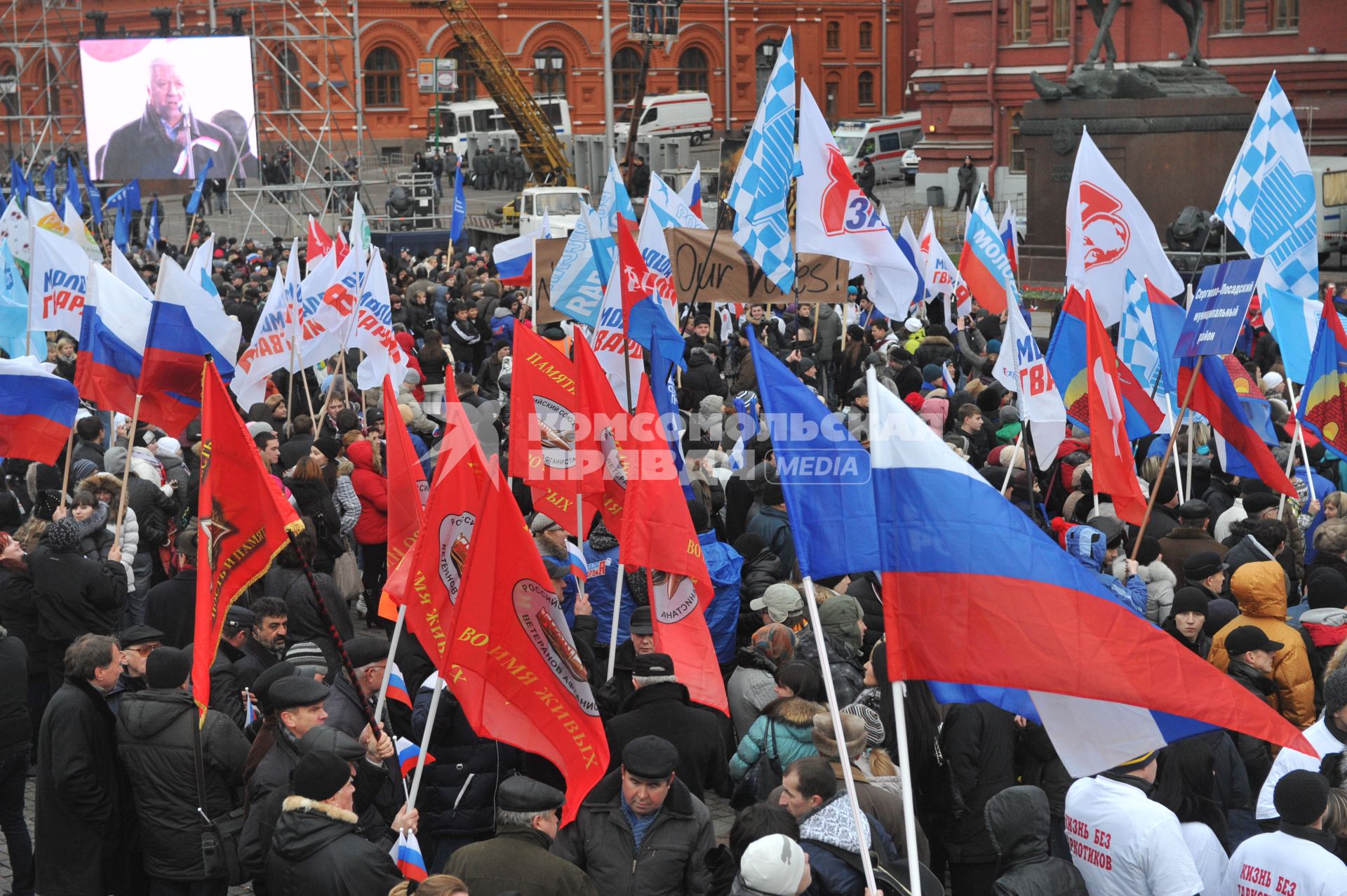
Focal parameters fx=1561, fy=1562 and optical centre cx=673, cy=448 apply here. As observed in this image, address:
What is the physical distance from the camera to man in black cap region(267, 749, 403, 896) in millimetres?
4344

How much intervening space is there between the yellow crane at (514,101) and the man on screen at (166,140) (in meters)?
8.28

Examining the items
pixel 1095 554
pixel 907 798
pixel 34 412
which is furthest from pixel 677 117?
pixel 907 798

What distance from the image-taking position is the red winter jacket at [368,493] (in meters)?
9.18

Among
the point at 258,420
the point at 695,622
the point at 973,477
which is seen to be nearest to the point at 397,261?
the point at 258,420

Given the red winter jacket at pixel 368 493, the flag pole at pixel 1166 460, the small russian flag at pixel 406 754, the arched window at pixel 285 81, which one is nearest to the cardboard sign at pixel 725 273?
the red winter jacket at pixel 368 493

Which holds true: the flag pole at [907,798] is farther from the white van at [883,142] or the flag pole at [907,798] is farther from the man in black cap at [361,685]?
the white van at [883,142]

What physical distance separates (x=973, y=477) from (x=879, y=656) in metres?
1.48

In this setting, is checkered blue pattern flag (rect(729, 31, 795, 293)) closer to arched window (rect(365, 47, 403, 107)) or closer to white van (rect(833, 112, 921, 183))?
white van (rect(833, 112, 921, 183))

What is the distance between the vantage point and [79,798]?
5.39 meters

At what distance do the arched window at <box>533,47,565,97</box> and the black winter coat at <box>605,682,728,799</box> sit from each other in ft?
160

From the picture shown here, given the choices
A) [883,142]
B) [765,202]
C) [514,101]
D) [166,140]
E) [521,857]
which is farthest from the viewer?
[883,142]

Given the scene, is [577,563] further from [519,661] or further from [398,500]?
[519,661]

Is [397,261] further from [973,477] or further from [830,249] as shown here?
[973,477]

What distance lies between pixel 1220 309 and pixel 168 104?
1251 inches
